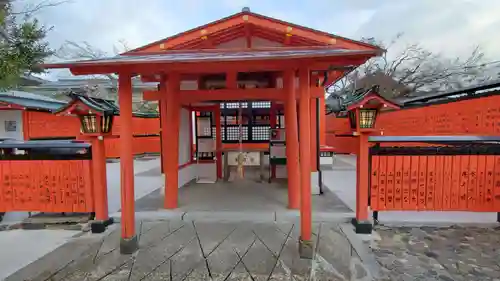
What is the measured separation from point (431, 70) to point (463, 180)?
21664 mm

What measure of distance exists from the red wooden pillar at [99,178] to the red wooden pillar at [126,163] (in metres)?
1.06

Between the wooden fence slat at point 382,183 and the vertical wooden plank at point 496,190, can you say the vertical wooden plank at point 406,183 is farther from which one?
the vertical wooden plank at point 496,190

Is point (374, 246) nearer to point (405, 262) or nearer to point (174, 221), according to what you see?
point (405, 262)

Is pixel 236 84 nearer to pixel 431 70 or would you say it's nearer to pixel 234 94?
pixel 234 94

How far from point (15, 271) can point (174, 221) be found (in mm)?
2167

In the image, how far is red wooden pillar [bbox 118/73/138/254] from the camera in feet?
12.7

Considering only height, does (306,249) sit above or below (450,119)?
below

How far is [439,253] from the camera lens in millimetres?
3822

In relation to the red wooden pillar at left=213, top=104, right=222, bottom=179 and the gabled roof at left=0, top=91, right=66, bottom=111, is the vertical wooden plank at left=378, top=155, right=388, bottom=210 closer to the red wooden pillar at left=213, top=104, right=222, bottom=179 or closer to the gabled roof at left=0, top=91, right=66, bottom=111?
the red wooden pillar at left=213, top=104, right=222, bottom=179

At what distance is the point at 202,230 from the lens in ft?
15.0

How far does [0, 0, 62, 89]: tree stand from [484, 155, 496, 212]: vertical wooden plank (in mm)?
9360

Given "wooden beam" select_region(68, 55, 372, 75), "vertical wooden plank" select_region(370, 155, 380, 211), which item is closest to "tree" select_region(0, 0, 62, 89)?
"wooden beam" select_region(68, 55, 372, 75)

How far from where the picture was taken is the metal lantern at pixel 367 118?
14.4 ft

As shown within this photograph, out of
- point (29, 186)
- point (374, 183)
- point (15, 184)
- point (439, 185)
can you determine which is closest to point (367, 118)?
point (374, 183)
